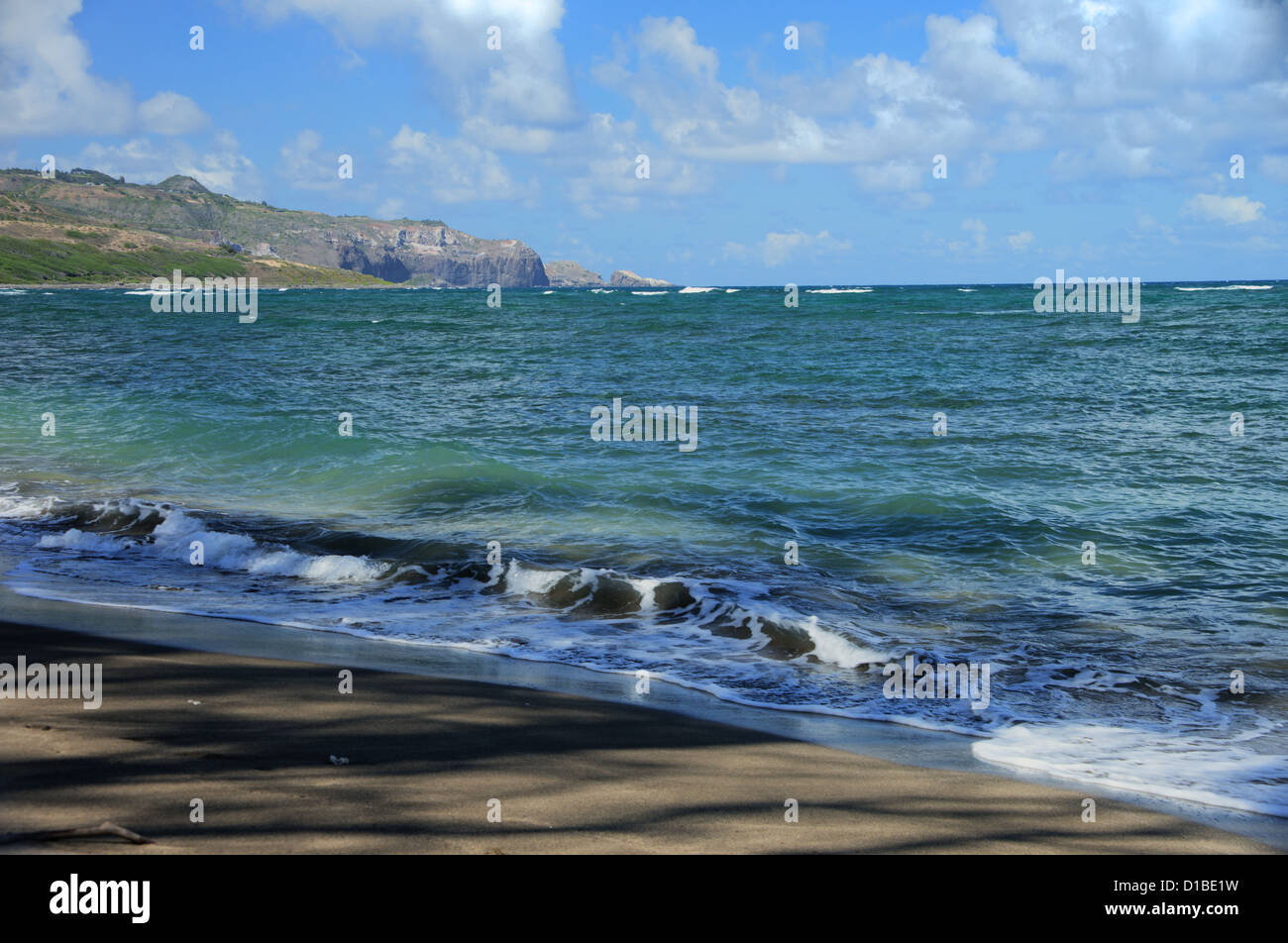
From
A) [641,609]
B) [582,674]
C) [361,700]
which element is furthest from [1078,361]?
[361,700]

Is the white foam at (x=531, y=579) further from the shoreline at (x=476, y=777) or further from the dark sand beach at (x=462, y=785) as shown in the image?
the dark sand beach at (x=462, y=785)

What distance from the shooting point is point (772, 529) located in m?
10.7

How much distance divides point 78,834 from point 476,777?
1.56 meters

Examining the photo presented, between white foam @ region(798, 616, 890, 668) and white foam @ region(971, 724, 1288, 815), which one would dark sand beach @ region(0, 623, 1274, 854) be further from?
white foam @ region(798, 616, 890, 668)

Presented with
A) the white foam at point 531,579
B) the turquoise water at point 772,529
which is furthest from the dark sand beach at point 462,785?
the white foam at point 531,579

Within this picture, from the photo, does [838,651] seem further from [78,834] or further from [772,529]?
[78,834]

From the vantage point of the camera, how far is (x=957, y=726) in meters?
5.76

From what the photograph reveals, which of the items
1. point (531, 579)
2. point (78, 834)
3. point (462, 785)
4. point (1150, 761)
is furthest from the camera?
point (531, 579)

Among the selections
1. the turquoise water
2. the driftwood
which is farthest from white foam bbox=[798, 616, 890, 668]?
the driftwood

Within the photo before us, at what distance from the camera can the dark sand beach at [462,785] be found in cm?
A: 337

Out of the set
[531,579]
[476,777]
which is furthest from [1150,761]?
[531,579]
